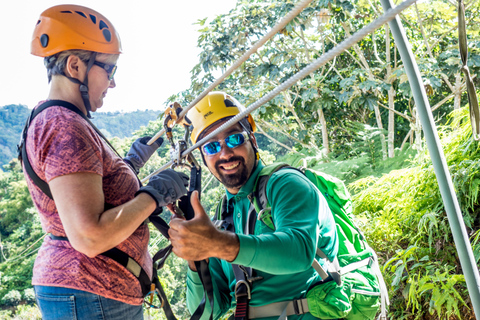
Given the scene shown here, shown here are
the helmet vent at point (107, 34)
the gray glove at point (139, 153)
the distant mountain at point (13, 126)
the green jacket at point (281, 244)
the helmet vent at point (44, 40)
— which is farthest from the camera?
the distant mountain at point (13, 126)

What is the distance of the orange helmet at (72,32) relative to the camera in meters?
1.37

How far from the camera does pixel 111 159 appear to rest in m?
1.31

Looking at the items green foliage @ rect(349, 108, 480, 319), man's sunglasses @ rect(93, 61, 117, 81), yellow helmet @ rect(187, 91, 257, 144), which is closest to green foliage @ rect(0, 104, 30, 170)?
green foliage @ rect(349, 108, 480, 319)

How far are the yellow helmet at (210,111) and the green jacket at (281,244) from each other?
0.32 meters

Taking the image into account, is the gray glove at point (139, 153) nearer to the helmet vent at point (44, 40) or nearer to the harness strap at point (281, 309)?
the helmet vent at point (44, 40)

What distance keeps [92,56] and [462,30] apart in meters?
1.12

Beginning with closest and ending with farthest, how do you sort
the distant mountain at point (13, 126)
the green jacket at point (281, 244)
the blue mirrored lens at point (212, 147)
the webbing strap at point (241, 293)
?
the green jacket at point (281, 244) → the webbing strap at point (241, 293) → the blue mirrored lens at point (212, 147) → the distant mountain at point (13, 126)

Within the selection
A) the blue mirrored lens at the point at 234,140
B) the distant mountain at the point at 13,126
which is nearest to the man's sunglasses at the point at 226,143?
the blue mirrored lens at the point at 234,140

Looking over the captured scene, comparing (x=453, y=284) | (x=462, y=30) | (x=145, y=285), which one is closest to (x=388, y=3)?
(x=462, y=30)

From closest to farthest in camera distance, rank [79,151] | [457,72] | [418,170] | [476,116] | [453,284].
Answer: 1. [476,116]
2. [79,151]
3. [453,284]
4. [418,170]
5. [457,72]

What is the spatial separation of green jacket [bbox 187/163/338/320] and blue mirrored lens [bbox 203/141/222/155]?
0.63 ft

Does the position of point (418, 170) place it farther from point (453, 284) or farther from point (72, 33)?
point (72, 33)

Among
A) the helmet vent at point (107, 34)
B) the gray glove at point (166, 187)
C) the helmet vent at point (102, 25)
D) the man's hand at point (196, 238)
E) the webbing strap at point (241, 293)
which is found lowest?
the webbing strap at point (241, 293)

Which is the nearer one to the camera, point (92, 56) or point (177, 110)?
point (92, 56)
